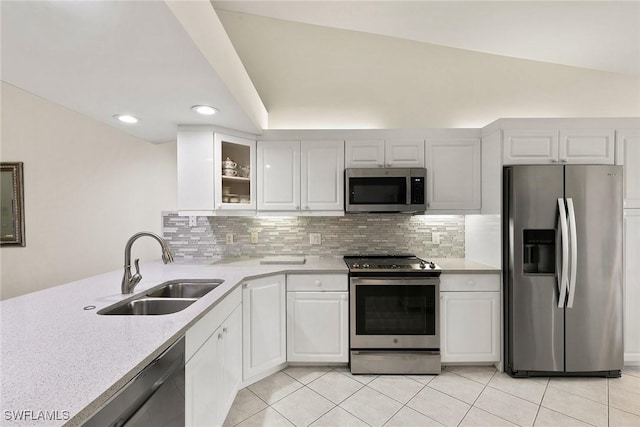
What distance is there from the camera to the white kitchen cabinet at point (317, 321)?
7.57 feet

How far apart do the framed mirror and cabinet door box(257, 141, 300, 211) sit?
7.42 ft

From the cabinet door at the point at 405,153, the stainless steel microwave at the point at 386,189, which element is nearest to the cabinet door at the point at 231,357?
the stainless steel microwave at the point at 386,189

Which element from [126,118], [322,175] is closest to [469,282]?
[322,175]

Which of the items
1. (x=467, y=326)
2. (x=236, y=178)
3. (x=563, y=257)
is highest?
(x=236, y=178)

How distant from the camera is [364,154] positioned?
8.60 ft

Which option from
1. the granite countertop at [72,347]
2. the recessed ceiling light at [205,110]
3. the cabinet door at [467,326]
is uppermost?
the recessed ceiling light at [205,110]

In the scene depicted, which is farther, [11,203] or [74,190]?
[74,190]

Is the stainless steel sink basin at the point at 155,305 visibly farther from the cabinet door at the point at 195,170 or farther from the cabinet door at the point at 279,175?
the cabinet door at the point at 279,175

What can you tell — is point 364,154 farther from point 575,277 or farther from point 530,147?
point 575,277

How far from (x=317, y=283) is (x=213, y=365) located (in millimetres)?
1022

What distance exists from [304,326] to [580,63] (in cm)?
377

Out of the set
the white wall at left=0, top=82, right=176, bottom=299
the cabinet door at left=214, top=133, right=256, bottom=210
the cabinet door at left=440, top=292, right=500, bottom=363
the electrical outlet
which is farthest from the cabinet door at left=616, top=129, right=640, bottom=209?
the white wall at left=0, top=82, right=176, bottom=299

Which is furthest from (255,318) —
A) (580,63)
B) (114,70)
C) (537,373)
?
(580,63)

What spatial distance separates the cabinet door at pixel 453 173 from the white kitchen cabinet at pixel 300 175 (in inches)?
34.3
